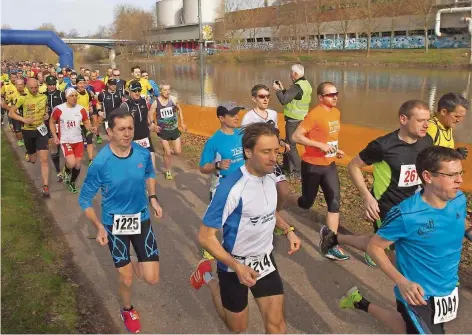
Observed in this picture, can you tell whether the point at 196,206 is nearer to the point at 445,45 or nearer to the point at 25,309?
the point at 25,309

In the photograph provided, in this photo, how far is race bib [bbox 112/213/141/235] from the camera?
394 cm

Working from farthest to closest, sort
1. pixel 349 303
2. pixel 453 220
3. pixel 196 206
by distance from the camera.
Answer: pixel 196 206 → pixel 349 303 → pixel 453 220

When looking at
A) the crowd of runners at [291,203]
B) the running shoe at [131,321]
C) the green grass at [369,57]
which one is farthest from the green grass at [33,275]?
the green grass at [369,57]

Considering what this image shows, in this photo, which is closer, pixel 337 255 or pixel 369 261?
pixel 369 261

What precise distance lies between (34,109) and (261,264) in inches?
259

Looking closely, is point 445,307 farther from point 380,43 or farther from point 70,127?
point 380,43

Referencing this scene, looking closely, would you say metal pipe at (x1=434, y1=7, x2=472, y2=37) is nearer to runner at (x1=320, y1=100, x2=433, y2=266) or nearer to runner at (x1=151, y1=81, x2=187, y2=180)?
runner at (x1=151, y1=81, x2=187, y2=180)

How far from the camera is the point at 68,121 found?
7570 millimetres

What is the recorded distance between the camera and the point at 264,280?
124 inches

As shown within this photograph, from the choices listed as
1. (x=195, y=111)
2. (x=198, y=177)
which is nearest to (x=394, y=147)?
(x=198, y=177)

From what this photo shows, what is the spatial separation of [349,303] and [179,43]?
364 feet

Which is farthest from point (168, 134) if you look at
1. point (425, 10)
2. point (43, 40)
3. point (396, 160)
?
point (425, 10)

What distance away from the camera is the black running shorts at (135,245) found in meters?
3.91

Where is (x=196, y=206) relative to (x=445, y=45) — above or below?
below
